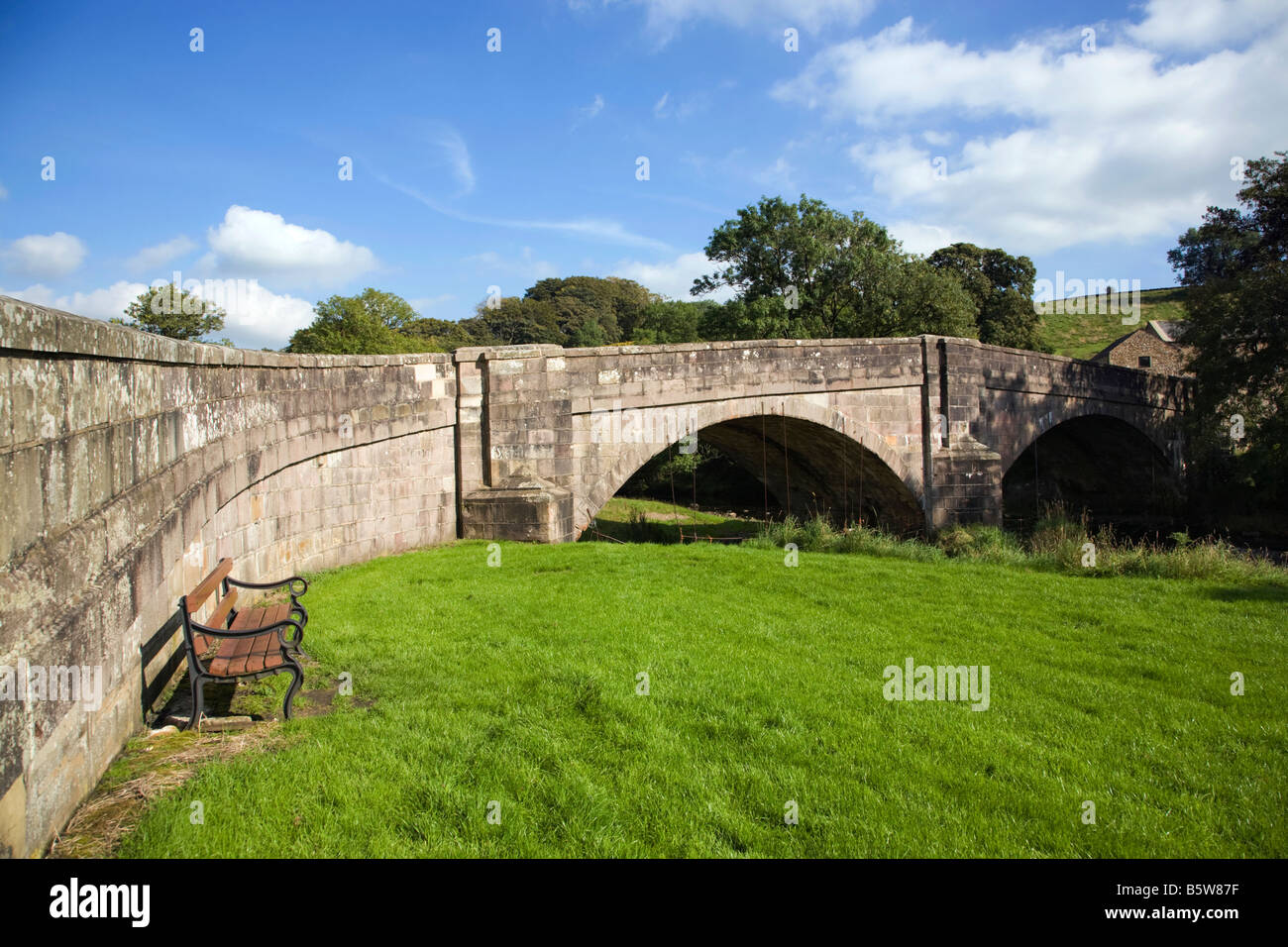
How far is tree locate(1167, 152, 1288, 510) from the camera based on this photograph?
1623cm

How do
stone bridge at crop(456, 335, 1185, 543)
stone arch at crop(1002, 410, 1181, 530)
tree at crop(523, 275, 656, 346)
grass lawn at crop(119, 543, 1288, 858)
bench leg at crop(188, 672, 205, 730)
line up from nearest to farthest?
grass lawn at crop(119, 543, 1288, 858) → bench leg at crop(188, 672, 205, 730) → stone bridge at crop(456, 335, 1185, 543) → stone arch at crop(1002, 410, 1181, 530) → tree at crop(523, 275, 656, 346)

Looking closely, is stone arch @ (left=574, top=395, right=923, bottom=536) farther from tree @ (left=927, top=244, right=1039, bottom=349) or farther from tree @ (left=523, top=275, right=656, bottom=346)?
tree @ (left=523, top=275, right=656, bottom=346)

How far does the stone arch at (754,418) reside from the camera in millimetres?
11352

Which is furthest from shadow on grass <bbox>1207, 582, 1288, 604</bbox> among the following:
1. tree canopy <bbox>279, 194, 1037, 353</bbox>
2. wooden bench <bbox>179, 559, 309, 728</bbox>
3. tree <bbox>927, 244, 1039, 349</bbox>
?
tree <bbox>927, 244, 1039, 349</bbox>

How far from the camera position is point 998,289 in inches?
1475

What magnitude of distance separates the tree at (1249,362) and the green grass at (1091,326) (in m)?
25.9

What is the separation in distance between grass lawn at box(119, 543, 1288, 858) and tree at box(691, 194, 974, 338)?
20.0 metres

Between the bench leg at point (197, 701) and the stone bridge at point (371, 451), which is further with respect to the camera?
the bench leg at point (197, 701)

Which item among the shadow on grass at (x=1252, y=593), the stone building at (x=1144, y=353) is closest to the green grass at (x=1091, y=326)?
the stone building at (x=1144, y=353)

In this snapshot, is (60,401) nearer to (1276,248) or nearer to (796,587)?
(796,587)

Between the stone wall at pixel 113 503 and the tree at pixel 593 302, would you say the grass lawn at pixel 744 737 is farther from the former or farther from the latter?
the tree at pixel 593 302

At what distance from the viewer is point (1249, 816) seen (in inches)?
130

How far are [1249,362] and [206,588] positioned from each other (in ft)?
66.8
